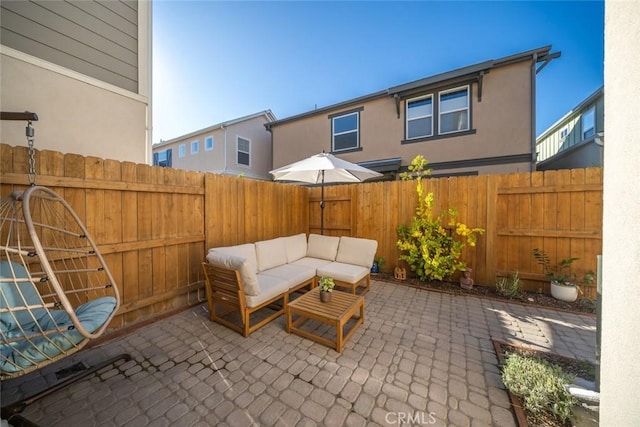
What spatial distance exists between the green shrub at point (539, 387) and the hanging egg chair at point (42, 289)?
11.4 ft

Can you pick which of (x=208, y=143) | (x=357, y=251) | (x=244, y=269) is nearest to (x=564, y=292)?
(x=357, y=251)

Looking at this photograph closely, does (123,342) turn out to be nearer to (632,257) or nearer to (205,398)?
(205,398)

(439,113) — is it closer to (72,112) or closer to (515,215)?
(515,215)

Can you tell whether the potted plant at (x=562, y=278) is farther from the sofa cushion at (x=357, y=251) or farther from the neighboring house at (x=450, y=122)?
the neighboring house at (x=450, y=122)

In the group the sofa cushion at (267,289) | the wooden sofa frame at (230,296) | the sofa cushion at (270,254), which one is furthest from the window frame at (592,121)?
the wooden sofa frame at (230,296)

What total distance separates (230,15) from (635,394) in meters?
7.96

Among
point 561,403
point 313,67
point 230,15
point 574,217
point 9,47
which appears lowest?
point 561,403

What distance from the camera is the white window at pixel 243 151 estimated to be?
39.5 ft

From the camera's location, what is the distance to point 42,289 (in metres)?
2.50

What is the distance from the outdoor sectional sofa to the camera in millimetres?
2900

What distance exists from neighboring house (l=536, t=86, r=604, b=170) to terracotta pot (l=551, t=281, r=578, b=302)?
5.05 metres

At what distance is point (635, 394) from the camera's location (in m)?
1.00

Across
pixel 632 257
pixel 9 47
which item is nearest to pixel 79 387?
pixel 632 257

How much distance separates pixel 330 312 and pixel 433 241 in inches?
120
